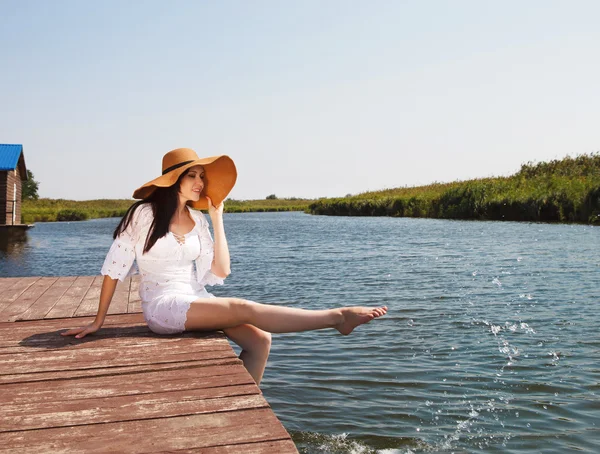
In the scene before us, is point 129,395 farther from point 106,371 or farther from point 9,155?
point 9,155

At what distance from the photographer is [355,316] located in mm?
4152

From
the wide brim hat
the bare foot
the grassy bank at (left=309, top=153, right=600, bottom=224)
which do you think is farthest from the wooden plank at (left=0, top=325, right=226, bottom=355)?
the grassy bank at (left=309, top=153, right=600, bottom=224)

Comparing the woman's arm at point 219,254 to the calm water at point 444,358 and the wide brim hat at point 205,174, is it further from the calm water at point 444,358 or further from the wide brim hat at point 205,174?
the calm water at point 444,358

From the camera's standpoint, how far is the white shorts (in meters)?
4.23

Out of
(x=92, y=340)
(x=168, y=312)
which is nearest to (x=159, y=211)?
(x=168, y=312)

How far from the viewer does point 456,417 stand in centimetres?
507

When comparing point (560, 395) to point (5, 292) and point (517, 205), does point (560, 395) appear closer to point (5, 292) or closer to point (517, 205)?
point (5, 292)

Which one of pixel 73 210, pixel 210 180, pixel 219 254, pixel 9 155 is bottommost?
pixel 73 210

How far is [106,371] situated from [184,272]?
3.41 ft

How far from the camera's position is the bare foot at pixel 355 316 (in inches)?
163

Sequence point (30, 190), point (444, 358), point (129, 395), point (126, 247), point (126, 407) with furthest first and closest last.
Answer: point (30, 190), point (444, 358), point (126, 247), point (129, 395), point (126, 407)

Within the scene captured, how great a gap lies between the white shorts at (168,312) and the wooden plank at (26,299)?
1808 millimetres

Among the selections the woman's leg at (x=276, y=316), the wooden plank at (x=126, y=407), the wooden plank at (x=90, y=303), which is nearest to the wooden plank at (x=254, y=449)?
the wooden plank at (x=126, y=407)

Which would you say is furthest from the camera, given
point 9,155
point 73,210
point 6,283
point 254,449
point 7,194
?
point 73,210
